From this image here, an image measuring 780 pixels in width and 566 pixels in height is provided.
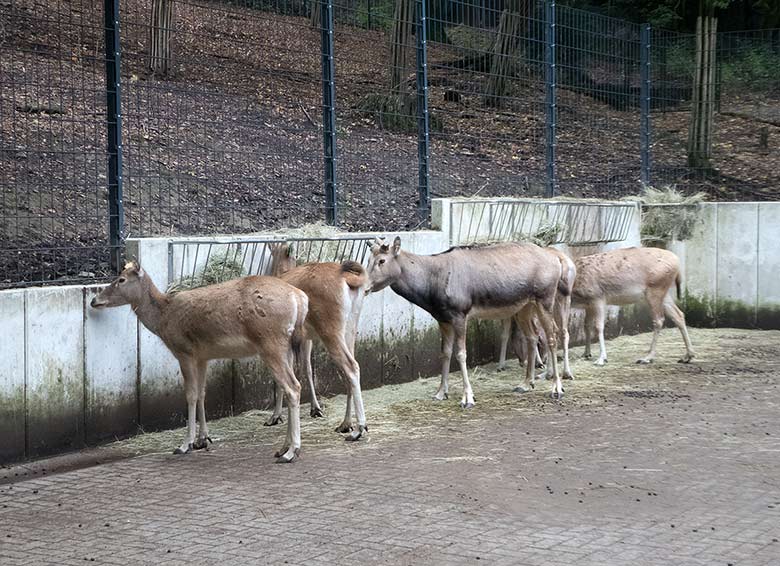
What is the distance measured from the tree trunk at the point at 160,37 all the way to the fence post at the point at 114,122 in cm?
93

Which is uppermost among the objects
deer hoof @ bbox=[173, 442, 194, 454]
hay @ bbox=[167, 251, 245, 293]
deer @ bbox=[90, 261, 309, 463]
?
hay @ bbox=[167, 251, 245, 293]

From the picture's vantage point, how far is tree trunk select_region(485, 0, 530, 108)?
47.2 ft

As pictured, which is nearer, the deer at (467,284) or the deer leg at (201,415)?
the deer leg at (201,415)

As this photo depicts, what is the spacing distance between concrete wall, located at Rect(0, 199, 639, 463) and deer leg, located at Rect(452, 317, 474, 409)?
1.38m

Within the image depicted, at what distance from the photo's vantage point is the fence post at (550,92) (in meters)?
15.1

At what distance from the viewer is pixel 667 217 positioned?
16781mm

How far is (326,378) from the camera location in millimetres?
11086

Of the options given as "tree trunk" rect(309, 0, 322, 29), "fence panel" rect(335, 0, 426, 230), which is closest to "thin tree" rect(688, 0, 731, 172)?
"fence panel" rect(335, 0, 426, 230)

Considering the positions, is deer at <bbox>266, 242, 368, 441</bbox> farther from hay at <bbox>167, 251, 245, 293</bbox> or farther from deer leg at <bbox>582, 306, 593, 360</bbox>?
deer leg at <bbox>582, 306, 593, 360</bbox>

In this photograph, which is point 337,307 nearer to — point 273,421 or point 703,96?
point 273,421

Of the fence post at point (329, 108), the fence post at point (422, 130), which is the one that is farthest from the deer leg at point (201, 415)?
the fence post at point (422, 130)

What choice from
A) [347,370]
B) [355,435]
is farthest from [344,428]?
[347,370]

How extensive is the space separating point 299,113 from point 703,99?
25.2ft

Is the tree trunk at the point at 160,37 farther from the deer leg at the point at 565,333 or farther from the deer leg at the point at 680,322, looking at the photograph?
the deer leg at the point at 680,322
